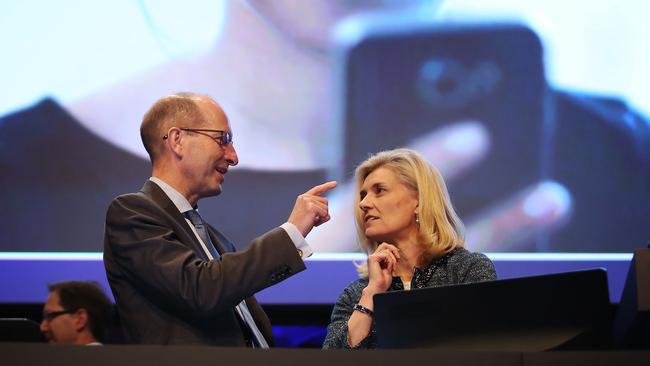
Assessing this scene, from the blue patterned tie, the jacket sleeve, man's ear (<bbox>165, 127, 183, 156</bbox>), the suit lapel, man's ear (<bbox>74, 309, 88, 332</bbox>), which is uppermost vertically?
man's ear (<bbox>165, 127, 183, 156</bbox>)

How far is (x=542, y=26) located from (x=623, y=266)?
3.48 feet

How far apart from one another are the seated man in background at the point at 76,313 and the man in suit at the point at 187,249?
1.28 m

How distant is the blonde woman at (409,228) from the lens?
103 inches

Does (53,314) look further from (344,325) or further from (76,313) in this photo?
(344,325)

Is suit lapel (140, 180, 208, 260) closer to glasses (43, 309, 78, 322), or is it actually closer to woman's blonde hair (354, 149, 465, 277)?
woman's blonde hair (354, 149, 465, 277)

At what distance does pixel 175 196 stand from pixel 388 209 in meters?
0.77

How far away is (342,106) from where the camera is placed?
365 centimetres

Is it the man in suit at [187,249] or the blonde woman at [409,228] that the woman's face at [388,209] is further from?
the man in suit at [187,249]

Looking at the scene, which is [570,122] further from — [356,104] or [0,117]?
[0,117]

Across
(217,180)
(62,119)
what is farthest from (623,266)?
(62,119)

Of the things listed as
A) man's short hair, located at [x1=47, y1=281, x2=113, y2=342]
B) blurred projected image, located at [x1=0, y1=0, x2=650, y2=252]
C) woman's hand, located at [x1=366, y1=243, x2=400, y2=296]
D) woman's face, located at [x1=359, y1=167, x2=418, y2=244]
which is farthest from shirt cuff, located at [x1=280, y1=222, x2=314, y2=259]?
man's short hair, located at [x1=47, y1=281, x2=113, y2=342]

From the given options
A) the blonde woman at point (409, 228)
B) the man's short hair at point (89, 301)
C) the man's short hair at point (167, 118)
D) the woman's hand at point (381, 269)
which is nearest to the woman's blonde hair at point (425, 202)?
the blonde woman at point (409, 228)

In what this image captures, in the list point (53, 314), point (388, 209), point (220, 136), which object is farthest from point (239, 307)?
point (53, 314)

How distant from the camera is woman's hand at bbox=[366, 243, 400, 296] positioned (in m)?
2.36
